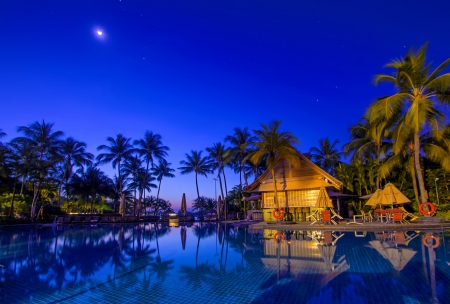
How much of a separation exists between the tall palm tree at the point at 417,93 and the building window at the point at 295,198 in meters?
7.49

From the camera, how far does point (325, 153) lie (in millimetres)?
37344

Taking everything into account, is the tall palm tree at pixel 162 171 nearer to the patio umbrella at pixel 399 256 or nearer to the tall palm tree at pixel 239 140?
the tall palm tree at pixel 239 140

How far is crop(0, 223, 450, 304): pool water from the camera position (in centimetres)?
490

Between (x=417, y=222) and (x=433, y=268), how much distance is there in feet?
33.6

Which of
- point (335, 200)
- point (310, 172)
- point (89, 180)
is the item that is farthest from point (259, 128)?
point (89, 180)

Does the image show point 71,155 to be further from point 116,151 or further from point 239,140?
point 239,140

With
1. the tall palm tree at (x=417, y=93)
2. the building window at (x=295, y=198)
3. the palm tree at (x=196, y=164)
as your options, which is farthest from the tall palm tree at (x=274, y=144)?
the palm tree at (x=196, y=164)

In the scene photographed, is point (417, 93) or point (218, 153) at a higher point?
point (218, 153)

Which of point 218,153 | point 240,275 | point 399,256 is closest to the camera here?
point 240,275

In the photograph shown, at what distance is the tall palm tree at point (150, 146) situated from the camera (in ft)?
116

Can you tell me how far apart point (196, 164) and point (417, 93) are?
28.7 meters

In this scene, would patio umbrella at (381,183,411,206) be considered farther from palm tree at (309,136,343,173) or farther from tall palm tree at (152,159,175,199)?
tall palm tree at (152,159,175,199)

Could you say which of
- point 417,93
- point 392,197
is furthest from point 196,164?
point 417,93

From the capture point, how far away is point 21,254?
984 centimetres
